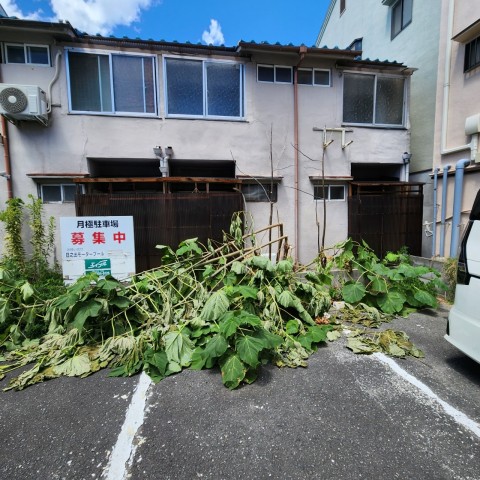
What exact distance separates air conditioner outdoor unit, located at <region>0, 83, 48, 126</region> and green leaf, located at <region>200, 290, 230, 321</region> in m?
6.69

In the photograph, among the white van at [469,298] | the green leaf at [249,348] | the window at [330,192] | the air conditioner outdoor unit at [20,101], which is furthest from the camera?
the window at [330,192]

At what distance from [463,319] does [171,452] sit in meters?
3.25

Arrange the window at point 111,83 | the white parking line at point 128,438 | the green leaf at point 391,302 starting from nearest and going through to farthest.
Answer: the white parking line at point 128,438, the green leaf at point 391,302, the window at point 111,83

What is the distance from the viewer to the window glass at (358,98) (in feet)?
27.3

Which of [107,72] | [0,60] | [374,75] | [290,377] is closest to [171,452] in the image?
[290,377]

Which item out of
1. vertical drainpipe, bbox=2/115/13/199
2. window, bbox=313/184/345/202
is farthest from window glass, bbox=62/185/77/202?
window, bbox=313/184/345/202

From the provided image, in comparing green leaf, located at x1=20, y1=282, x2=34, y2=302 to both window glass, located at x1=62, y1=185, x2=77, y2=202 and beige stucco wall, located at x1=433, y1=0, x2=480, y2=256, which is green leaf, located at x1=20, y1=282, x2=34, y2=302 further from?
beige stucco wall, located at x1=433, y1=0, x2=480, y2=256

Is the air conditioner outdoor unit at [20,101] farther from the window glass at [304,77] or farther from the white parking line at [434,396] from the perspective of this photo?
the white parking line at [434,396]

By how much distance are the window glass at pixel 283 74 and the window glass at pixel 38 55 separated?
6.32 meters

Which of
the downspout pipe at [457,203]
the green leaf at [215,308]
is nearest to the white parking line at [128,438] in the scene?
the green leaf at [215,308]

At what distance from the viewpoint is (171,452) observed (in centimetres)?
217

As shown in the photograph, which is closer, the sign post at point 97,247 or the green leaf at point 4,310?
the green leaf at point 4,310

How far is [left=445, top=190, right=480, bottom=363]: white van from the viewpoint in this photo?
269cm

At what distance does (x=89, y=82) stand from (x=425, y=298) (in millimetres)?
9662
